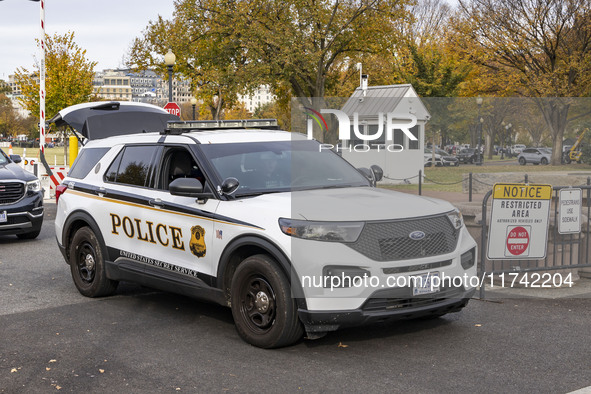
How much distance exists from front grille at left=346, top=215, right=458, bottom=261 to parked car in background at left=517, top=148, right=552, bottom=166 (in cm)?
1648

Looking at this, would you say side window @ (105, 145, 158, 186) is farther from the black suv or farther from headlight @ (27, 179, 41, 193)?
headlight @ (27, 179, 41, 193)

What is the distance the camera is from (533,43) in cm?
3981

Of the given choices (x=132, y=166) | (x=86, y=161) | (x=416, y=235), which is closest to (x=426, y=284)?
(x=416, y=235)

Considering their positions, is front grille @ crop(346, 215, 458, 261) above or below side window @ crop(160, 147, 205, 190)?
below

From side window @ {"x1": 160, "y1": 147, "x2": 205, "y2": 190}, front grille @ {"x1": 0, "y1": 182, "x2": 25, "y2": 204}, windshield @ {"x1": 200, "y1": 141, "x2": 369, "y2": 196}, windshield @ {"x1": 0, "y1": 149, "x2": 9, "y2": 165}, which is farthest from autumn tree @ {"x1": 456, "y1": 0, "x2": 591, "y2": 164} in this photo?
side window @ {"x1": 160, "y1": 147, "x2": 205, "y2": 190}

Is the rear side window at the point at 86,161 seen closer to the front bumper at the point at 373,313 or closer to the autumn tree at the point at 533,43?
the front bumper at the point at 373,313

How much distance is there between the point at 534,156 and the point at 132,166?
17.8 meters

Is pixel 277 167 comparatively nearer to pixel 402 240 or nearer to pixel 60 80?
pixel 402 240

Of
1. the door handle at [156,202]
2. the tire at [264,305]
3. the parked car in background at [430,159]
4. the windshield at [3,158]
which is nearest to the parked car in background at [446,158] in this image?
the parked car in background at [430,159]

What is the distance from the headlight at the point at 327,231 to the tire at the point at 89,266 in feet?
10.3

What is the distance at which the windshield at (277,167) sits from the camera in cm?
667


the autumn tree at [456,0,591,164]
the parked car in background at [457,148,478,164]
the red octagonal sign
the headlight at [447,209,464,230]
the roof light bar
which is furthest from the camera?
the autumn tree at [456,0,591,164]

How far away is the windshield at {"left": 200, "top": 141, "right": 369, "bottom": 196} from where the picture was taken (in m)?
6.67

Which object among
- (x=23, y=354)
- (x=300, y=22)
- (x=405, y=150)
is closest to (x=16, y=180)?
(x=23, y=354)
